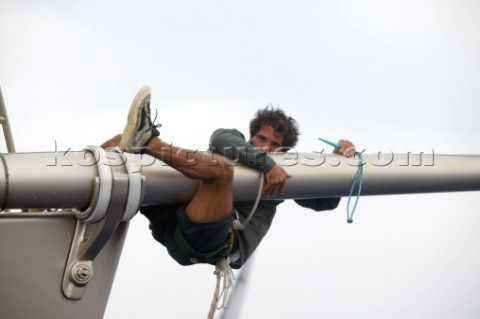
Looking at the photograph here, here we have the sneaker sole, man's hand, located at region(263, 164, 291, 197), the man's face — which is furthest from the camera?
the man's face

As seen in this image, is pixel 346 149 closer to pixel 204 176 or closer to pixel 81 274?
pixel 204 176

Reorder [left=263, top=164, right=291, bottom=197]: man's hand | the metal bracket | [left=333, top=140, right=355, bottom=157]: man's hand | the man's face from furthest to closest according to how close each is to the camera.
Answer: the man's face
[left=333, top=140, right=355, bottom=157]: man's hand
[left=263, top=164, right=291, bottom=197]: man's hand
the metal bracket

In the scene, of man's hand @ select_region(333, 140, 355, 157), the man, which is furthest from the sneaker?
man's hand @ select_region(333, 140, 355, 157)

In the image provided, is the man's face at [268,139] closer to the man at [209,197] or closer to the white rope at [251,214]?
the man at [209,197]

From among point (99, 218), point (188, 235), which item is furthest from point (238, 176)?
point (99, 218)

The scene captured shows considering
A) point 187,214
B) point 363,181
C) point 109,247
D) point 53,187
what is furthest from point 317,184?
point 53,187

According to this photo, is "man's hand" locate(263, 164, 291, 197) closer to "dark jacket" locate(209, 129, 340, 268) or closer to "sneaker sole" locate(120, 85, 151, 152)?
"dark jacket" locate(209, 129, 340, 268)

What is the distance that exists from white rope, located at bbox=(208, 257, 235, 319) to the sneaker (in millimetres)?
1094

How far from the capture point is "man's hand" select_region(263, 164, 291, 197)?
521cm

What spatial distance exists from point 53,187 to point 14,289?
0.54m

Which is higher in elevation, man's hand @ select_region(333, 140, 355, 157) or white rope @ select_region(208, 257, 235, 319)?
man's hand @ select_region(333, 140, 355, 157)

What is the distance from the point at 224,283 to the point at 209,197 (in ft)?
2.20

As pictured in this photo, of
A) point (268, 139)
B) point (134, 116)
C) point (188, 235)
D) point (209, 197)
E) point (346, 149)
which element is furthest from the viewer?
point (268, 139)

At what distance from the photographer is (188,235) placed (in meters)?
5.32
